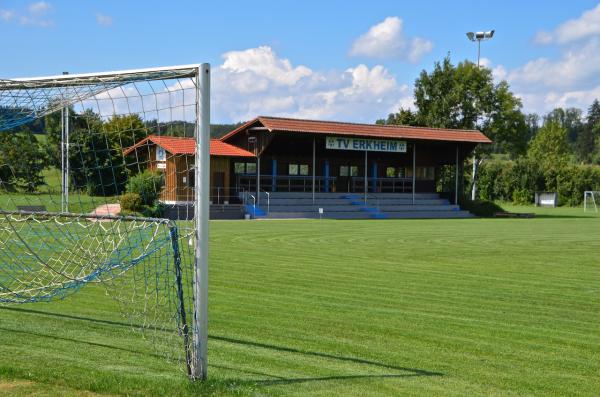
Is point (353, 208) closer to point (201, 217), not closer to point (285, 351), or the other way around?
point (285, 351)

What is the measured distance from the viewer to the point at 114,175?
26.6 feet

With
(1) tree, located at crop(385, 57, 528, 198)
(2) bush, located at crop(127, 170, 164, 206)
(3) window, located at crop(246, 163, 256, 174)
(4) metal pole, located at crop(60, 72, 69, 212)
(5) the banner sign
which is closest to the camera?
(4) metal pole, located at crop(60, 72, 69, 212)

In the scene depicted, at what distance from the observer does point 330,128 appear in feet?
143

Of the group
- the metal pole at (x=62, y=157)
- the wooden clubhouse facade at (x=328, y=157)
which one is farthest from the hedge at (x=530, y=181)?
the metal pole at (x=62, y=157)

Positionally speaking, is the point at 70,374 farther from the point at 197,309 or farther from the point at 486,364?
the point at 486,364

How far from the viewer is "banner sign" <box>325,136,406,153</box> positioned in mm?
43875

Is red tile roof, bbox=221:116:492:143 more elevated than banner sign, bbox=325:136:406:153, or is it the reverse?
red tile roof, bbox=221:116:492:143

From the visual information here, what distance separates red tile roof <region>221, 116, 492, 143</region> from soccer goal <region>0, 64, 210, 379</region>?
93.5 feet

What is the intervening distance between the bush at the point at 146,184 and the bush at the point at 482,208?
3716 cm

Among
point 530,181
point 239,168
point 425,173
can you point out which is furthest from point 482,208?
point 530,181

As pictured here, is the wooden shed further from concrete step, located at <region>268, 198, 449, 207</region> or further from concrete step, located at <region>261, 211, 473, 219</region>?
concrete step, located at <region>268, 198, 449, 207</region>

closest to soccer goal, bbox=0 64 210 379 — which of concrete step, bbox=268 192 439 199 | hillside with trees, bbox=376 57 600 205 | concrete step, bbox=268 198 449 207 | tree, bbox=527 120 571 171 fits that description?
concrete step, bbox=268 198 449 207

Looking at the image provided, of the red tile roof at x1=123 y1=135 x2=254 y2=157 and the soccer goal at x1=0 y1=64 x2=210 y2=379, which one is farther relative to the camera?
the red tile roof at x1=123 y1=135 x2=254 y2=157

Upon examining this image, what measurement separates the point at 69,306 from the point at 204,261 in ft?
14.9
